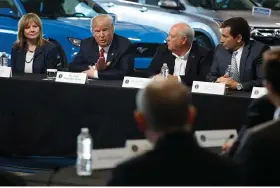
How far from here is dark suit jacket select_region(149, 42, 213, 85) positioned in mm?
6789

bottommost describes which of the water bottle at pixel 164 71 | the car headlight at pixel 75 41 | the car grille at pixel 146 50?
the car grille at pixel 146 50

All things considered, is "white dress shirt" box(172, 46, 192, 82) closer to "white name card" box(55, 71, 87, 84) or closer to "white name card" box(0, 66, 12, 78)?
"white name card" box(55, 71, 87, 84)

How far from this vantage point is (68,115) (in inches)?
252

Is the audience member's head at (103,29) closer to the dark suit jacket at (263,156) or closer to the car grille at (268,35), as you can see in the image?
the dark suit jacket at (263,156)

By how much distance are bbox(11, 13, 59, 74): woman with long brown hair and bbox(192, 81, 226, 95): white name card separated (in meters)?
1.81

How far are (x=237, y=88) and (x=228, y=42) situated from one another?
0.53 m

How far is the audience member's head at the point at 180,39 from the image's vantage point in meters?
6.77

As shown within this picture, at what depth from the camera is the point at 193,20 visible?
431 inches

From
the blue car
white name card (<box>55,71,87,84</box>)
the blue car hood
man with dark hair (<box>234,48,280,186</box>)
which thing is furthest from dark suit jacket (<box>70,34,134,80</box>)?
man with dark hair (<box>234,48,280,186</box>)

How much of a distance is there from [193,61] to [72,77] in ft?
3.43

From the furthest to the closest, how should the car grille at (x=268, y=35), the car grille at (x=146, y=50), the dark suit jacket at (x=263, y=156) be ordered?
the car grille at (x=268, y=35) < the car grille at (x=146, y=50) < the dark suit jacket at (x=263, y=156)

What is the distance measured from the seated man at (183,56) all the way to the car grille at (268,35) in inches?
148

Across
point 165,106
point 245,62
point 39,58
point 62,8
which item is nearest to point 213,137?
point 165,106

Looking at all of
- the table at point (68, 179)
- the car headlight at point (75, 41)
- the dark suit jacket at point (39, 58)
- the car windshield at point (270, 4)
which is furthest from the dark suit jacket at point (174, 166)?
the car windshield at point (270, 4)
